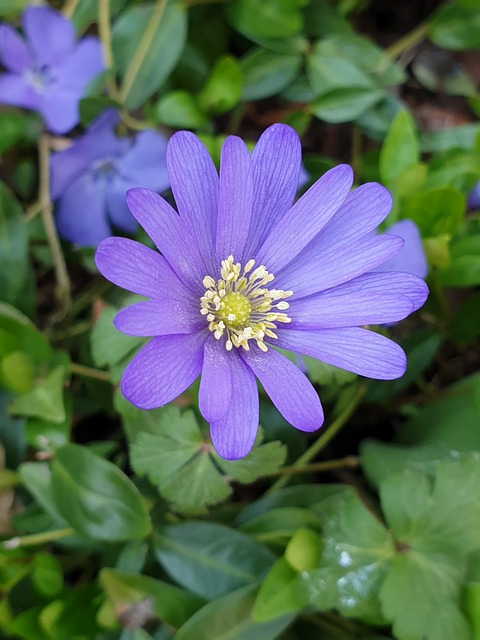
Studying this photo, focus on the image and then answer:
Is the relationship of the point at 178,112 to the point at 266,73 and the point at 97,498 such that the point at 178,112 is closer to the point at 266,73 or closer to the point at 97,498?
the point at 266,73

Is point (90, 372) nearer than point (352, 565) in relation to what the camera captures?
No

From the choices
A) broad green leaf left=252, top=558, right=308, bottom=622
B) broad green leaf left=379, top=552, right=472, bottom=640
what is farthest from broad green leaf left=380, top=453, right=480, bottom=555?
broad green leaf left=252, top=558, right=308, bottom=622

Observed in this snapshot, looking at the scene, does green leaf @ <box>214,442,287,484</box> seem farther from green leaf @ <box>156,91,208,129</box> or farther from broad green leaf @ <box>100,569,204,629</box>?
green leaf @ <box>156,91,208,129</box>

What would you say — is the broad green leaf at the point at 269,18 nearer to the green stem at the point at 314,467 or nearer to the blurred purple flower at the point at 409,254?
the blurred purple flower at the point at 409,254

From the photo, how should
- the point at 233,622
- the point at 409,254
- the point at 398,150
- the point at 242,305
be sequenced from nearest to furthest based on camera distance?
the point at 242,305, the point at 233,622, the point at 409,254, the point at 398,150

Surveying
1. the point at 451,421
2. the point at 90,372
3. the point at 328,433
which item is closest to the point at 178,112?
the point at 90,372

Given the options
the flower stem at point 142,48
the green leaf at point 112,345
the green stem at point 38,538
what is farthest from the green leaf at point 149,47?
the green stem at point 38,538
